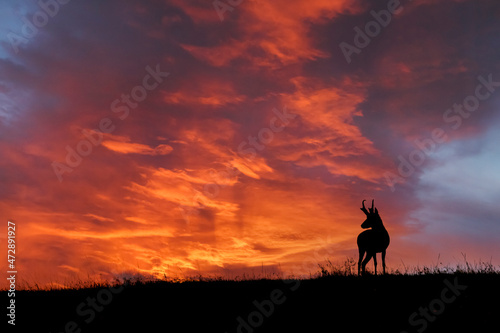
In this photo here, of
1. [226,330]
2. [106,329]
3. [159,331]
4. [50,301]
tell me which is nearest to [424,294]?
[226,330]

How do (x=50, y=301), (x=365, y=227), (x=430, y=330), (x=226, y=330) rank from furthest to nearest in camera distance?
1. (x=365, y=227)
2. (x=50, y=301)
3. (x=226, y=330)
4. (x=430, y=330)

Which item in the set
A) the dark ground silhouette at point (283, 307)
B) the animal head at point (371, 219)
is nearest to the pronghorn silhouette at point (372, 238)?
the animal head at point (371, 219)

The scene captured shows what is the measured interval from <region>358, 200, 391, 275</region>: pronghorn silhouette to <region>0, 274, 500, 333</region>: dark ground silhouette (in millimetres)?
3785

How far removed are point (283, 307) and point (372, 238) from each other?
28.8 ft

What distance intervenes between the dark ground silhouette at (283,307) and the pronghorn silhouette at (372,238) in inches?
149

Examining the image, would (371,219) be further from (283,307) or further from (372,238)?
(283,307)

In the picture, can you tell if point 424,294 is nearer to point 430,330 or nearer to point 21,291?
point 430,330

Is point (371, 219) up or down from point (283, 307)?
up

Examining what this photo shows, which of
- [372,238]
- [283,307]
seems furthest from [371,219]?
[283,307]

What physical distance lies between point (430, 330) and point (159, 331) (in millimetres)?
6999

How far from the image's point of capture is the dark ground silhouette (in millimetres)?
12281

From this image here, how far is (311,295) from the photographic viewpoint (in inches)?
572

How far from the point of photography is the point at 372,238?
21.3 metres

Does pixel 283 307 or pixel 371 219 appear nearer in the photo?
pixel 283 307
